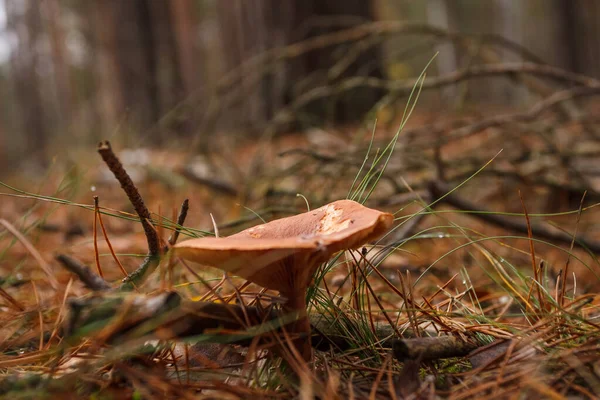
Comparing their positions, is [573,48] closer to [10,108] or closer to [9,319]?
[9,319]

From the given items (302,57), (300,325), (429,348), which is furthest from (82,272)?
(302,57)

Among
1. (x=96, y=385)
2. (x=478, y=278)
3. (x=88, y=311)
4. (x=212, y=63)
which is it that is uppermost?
(x=212, y=63)

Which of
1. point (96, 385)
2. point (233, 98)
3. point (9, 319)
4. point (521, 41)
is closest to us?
point (96, 385)

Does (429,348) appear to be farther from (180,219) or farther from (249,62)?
(249,62)

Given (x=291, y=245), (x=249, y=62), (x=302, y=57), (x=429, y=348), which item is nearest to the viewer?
(x=291, y=245)

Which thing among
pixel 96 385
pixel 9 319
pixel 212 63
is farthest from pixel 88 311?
pixel 212 63

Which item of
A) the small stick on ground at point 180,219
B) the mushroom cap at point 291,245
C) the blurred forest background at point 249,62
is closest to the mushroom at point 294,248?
the mushroom cap at point 291,245
